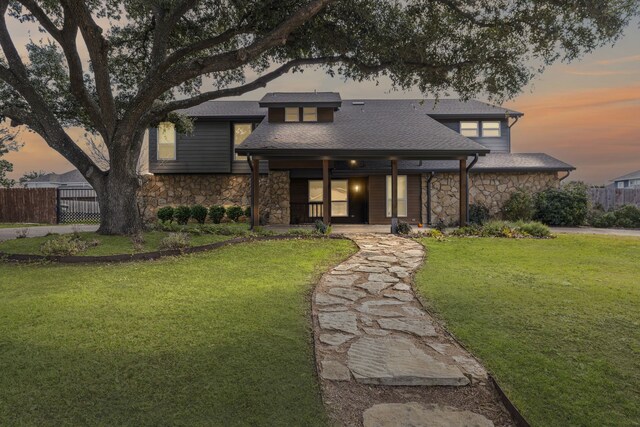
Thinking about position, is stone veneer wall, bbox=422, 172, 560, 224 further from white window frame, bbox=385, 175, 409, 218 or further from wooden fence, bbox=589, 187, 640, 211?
wooden fence, bbox=589, 187, 640, 211

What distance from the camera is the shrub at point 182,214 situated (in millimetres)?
15836

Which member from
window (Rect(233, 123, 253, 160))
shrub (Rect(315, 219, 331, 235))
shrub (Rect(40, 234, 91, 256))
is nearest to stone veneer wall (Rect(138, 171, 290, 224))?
window (Rect(233, 123, 253, 160))

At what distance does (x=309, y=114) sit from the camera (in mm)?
15695

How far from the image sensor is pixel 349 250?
8430 mm

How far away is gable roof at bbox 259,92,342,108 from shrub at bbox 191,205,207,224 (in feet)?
18.2

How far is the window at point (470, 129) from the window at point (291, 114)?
342 inches

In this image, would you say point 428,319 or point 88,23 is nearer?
point 428,319

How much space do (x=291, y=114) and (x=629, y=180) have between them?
46.7 meters

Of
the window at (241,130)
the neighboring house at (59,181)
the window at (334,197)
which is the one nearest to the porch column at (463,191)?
the window at (334,197)

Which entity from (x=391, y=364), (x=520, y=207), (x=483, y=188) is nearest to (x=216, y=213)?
(x=483, y=188)

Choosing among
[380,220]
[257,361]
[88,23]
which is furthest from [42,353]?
[380,220]

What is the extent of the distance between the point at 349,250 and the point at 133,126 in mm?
6322

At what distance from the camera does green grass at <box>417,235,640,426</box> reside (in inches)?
93.8

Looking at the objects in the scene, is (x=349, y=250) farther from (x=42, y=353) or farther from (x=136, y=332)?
(x=42, y=353)
